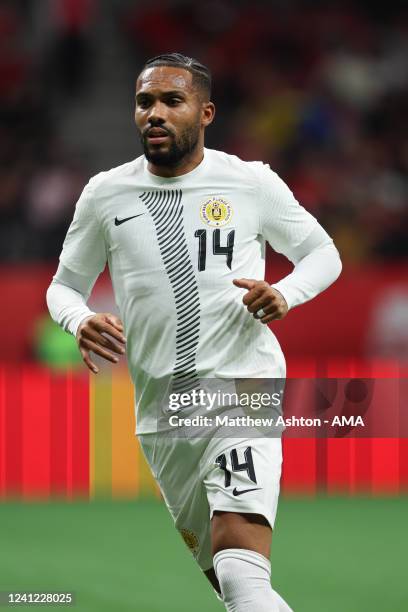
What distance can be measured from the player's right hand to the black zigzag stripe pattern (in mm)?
236

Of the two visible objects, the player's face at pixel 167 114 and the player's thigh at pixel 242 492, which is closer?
the player's thigh at pixel 242 492

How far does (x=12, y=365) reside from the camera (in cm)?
1178

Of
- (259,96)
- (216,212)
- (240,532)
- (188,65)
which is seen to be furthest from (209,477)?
(259,96)

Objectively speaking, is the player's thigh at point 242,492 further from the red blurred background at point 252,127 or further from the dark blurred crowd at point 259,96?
the dark blurred crowd at point 259,96

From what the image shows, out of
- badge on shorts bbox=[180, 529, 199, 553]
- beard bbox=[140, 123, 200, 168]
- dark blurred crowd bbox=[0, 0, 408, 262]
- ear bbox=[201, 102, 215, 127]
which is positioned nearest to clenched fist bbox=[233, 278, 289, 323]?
beard bbox=[140, 123, 200, 168]

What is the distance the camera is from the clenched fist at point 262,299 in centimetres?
421

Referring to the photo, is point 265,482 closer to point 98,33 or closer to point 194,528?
point 194,528

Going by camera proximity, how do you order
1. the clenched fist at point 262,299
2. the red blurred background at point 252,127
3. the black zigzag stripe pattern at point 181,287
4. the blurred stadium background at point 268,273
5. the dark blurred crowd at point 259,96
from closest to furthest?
the clenched fist at point 262,299 < the black zigzag stripe pattern at point 181,287 < the blurred stadium background at point 268,273 < the red blurred background at point 252,127 < the dark blurred crowd at point 259,96

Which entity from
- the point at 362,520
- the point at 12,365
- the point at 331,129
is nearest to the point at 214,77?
the point at 331,129

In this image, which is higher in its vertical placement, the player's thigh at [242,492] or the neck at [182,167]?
the neck at [182,167]

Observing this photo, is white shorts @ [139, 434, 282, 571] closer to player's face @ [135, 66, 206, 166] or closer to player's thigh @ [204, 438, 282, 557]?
player's thigh @ [204, 438, 282, 557]

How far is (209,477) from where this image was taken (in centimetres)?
439

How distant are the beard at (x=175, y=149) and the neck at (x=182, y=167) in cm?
2

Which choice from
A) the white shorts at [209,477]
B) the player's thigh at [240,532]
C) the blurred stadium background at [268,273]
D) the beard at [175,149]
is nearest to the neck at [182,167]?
the beard at [175,149]
